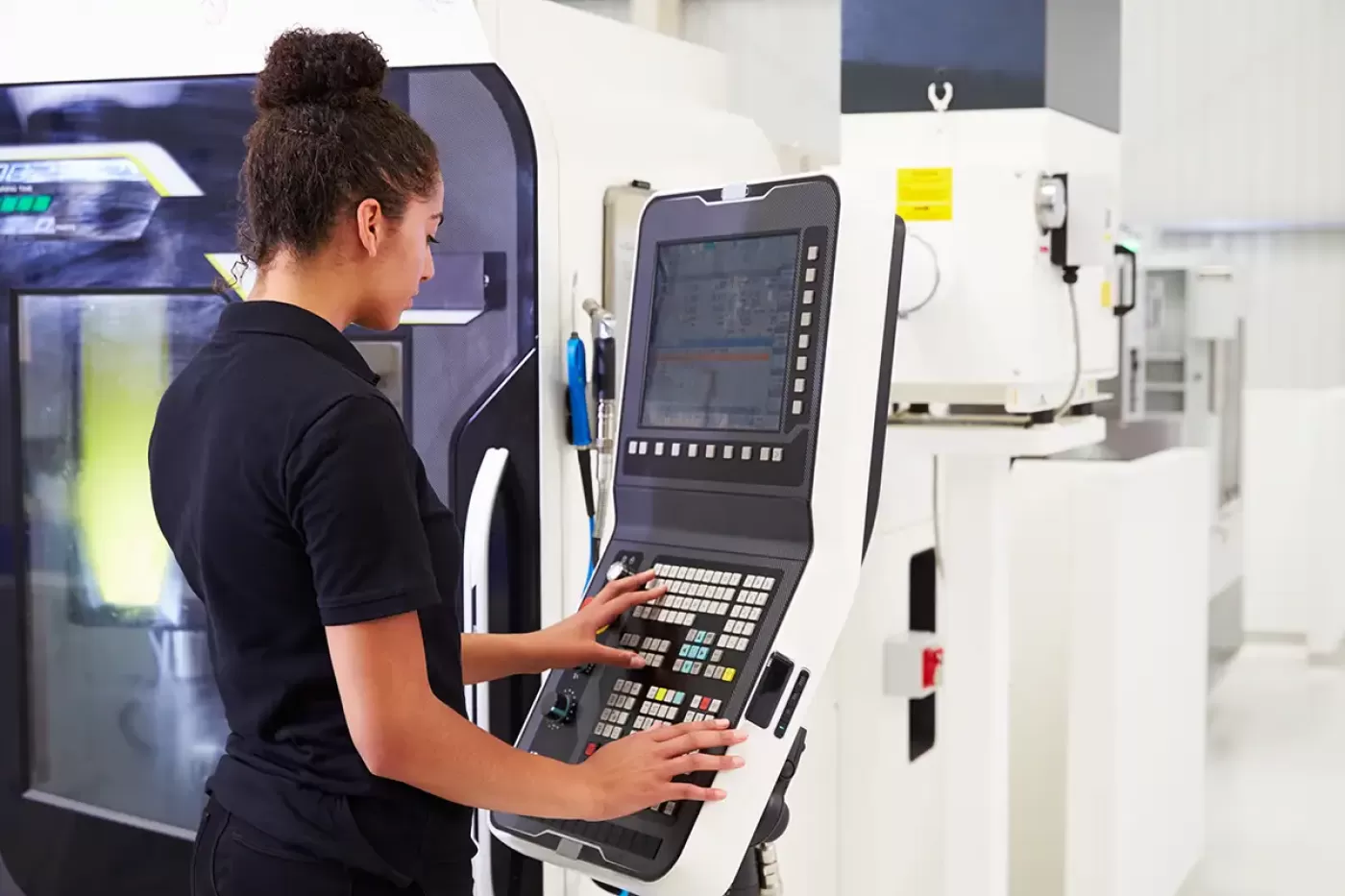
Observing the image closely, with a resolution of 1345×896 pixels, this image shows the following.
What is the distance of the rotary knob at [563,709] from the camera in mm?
1667

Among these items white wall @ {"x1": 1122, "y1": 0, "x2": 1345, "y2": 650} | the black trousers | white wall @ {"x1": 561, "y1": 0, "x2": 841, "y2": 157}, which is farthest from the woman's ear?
white wall @ {"x1": 1122, "y1": 0, "x2": 1345, "y2": 650}

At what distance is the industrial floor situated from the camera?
424 centimetres

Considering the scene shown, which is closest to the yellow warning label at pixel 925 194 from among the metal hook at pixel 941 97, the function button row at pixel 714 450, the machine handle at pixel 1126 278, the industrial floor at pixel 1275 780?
the metal hook at pixel 941 97

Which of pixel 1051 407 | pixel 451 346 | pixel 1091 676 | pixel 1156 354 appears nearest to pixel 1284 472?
pixel 1156 354

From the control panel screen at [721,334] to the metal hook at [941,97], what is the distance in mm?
969

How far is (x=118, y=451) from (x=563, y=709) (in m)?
1.17

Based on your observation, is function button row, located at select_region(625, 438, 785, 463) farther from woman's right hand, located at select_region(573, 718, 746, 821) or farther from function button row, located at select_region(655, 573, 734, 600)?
woman's right hand, located at select_region(573, 718, 746, 821)

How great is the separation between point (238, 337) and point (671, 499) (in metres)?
0.55

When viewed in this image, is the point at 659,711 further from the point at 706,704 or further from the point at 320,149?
the point at 320,149

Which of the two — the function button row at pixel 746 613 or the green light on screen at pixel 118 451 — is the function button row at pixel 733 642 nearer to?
the function button row at pixel 746 613

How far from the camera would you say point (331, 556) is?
1.29 m

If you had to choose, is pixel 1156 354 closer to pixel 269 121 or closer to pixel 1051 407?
pixel 1051 407

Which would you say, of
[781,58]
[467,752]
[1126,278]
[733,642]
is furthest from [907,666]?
[781,58]

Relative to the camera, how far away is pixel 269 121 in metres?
1.42
